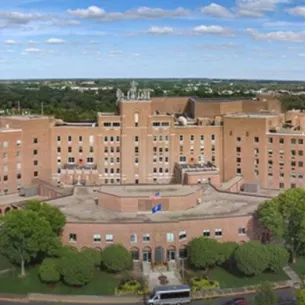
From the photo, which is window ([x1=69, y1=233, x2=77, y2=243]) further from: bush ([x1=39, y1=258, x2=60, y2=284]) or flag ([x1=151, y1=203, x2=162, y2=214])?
flag ([x1=151, y1=203, x2=162, y2=214])

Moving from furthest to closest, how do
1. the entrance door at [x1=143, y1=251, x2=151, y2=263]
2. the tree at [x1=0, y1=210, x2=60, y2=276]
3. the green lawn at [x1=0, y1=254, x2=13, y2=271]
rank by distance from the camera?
the entrance door at [x1=143, y1=251, x2=151, y2=263], the green lawn at [x1=0, y1=254, x2=13, y2=271], the tree at [x1=0, y1=210, x2=60, y2=276]

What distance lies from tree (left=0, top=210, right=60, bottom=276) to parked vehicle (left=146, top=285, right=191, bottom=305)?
48.1 ft

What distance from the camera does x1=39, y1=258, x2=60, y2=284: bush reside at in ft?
209

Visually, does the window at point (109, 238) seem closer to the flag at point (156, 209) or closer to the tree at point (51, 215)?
the tree at point (51, 215)

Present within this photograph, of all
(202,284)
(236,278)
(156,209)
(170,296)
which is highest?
(156,209)

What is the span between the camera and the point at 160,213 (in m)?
76.3

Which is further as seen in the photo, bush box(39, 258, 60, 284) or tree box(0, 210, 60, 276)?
tree box(0, 210, 60, 276)

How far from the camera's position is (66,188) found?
3875 inches

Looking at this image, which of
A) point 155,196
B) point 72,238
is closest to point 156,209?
Answer: point 155,196

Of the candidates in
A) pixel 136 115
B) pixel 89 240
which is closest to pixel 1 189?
pixel 136 115

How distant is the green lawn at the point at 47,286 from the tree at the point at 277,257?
18.4 metres

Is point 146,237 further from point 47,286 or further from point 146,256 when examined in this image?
point 47,286

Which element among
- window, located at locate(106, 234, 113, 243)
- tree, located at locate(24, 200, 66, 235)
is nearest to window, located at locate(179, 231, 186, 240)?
window, located at locate(106, 234, 113, 243)

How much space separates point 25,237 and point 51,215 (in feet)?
14.3
